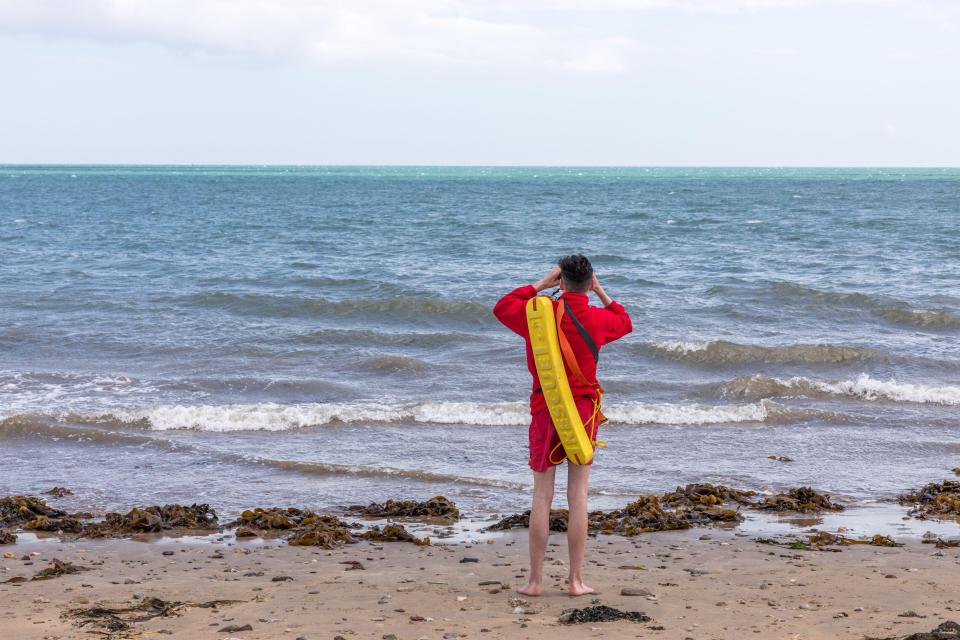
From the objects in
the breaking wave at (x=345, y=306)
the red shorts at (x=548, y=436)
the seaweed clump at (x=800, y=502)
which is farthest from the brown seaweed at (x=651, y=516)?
the breaking wave at (x=345, y=306)

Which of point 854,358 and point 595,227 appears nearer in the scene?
point 854,358

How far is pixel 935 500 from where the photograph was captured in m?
7.46

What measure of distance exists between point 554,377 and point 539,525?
0.82 m

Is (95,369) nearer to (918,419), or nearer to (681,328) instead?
(681,328)

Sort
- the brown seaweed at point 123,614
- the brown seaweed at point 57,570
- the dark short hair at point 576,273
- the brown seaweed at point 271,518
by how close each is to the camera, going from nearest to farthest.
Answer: the brown seaweed at point 123,614, the dark short hair at point 576,273, the brown seaweed at point 57,570, the brown seaweed at point 271,518

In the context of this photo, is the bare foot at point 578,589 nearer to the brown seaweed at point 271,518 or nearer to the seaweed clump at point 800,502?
the brown seaweed at point 271,518

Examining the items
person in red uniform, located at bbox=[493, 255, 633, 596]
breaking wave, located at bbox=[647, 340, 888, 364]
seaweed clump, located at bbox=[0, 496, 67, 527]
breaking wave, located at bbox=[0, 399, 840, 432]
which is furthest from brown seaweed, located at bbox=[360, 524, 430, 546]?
breaking wave, located at bbox=[647, 340, 888, 364]

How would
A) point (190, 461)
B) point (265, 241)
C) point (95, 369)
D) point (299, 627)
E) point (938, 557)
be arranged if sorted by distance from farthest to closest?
point (265, 241) → point (95, 369) → point (190, 461) → point (938, 557) → point (299, 627)

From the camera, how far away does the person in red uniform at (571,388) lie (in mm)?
4953

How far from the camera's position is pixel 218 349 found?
14.7 metres

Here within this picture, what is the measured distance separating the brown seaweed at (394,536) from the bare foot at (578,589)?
1534 mm

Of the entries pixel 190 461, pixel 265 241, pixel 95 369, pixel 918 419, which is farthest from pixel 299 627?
pixel 265 241

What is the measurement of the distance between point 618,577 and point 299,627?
188 cm

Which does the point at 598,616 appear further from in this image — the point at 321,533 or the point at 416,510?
the point at 416,510
